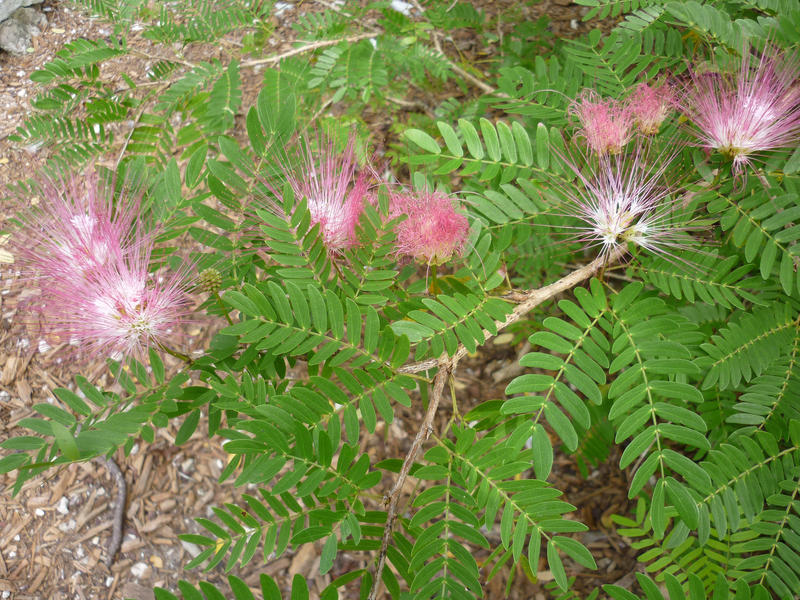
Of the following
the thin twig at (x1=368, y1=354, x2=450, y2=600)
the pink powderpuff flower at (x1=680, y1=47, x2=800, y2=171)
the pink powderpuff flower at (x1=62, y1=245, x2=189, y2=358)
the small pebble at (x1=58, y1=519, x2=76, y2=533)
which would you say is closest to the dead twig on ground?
the thin twig at (x1=368, y1=354, x2=450, y2=600)

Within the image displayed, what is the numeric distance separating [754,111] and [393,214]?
61cm

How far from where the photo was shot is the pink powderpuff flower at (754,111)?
89cm

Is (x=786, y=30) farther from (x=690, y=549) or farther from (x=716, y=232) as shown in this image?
(x=690, y=549)

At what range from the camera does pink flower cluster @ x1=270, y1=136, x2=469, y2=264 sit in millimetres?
896

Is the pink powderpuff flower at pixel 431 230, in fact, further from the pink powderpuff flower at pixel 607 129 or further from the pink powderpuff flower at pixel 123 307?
the pink powderpuff flower at pixel 123 307

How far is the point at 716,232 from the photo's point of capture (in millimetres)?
A: 1088

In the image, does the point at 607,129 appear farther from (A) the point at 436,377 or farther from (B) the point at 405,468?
(B) the point at 405,468

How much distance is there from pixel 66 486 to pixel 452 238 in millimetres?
1716

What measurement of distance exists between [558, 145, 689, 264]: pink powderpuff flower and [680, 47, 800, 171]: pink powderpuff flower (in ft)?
0.26

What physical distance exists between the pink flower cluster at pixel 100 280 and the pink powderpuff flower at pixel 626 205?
68 centimetres

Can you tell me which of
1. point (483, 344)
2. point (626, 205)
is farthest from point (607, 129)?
point (483, 344)

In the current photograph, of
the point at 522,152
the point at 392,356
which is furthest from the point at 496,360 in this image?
the point at 392,356

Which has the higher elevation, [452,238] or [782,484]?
[452,238]

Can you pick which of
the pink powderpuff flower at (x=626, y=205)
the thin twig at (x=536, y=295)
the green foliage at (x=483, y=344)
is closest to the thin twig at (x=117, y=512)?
the green foliage at (x=483, y=344)
